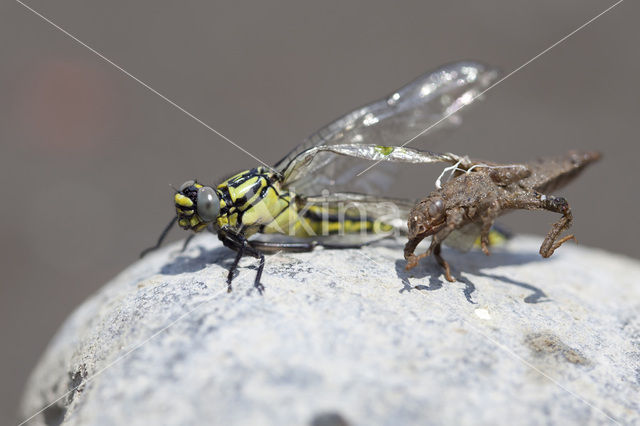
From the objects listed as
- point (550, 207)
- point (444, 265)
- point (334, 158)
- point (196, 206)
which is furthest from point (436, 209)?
point (196, 206)

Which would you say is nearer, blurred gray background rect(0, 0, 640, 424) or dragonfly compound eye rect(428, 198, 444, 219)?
dragonfly compound eye rect(428, 198, 444, 219)

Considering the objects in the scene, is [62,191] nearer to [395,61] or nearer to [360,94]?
[360,94]

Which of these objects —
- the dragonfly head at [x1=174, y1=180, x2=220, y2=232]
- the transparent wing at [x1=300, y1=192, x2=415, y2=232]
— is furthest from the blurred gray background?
the dragonfly head at [x1=174, y1=180, x2=220, y2=232]

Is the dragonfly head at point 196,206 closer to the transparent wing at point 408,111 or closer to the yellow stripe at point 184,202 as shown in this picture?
the yellow stripe at point 184,202

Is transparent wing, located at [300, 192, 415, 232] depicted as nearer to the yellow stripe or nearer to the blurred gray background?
the yellow stripe

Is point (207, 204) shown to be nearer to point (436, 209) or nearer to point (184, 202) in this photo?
point (184, 202)
